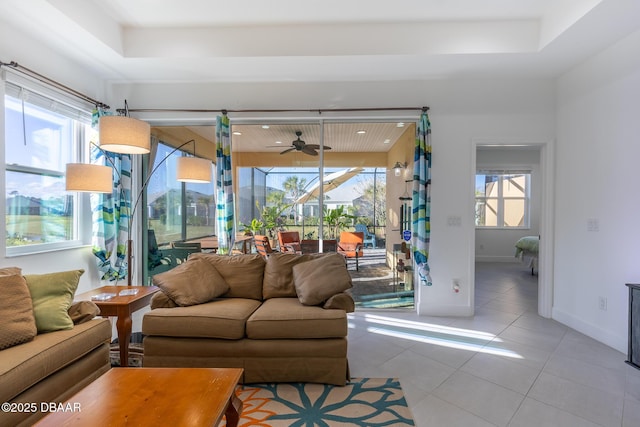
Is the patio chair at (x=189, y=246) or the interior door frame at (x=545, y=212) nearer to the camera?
the interior door frame at (x=545, y=212)

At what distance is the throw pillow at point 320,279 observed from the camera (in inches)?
97.7

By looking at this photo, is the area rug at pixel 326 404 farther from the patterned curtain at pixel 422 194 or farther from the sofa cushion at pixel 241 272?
the patterned curtain at pixel 422 194

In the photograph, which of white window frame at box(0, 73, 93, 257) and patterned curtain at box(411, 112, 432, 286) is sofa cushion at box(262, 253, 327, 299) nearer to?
patterned curtain at box(411, 112, 432, 286)

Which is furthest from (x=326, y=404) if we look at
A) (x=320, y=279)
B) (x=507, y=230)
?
(x=507, y=230)

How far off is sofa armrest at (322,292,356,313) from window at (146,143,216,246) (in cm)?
239

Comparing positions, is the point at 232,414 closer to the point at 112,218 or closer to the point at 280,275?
the point at 280,275

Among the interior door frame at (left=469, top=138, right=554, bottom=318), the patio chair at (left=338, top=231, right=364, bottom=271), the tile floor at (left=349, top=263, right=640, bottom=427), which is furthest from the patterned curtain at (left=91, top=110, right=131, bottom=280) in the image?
the interior door frame at (left=469, top=138, right=554, bottom=318)

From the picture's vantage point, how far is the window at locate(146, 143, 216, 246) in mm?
4078

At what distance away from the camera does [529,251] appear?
579cm

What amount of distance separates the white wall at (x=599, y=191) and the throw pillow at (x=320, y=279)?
258cm

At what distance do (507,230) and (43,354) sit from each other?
8.31 meters

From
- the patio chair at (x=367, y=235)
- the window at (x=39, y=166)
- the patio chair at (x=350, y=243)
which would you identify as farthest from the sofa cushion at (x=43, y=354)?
the patio chair at (x=367, y=235)

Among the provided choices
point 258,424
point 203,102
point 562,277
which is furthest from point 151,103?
point 562,277

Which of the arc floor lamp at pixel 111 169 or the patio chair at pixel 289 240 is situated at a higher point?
the arc floor lamp at pixel 111 169
